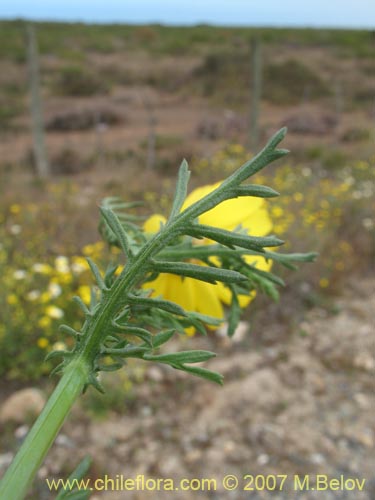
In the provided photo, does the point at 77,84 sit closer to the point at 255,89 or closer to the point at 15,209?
the point at 255,89

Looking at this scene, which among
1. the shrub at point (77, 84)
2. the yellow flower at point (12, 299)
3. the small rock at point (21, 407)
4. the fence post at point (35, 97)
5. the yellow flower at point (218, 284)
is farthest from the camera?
the shrub at point (77, 84)

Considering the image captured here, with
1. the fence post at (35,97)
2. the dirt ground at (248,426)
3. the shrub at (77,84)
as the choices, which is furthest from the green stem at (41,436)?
the shrub at (77,84)

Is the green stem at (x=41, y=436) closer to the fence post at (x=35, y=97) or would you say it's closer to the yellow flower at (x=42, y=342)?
the yellow flower at (x=42, y=342)

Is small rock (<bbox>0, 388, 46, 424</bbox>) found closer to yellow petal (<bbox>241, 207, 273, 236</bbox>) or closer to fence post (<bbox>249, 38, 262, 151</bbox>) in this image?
yellow petal (<bbox>241, 207, 273, 236</bbox>)

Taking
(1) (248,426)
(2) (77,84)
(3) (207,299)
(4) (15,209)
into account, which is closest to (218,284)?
(3) (207,299)

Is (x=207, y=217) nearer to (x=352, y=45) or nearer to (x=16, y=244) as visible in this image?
(x=16, y=244)

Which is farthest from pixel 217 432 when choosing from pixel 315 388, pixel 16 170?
pixel 16 170

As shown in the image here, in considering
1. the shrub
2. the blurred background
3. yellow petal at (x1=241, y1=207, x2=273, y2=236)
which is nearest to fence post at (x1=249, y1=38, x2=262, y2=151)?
the blurred background
